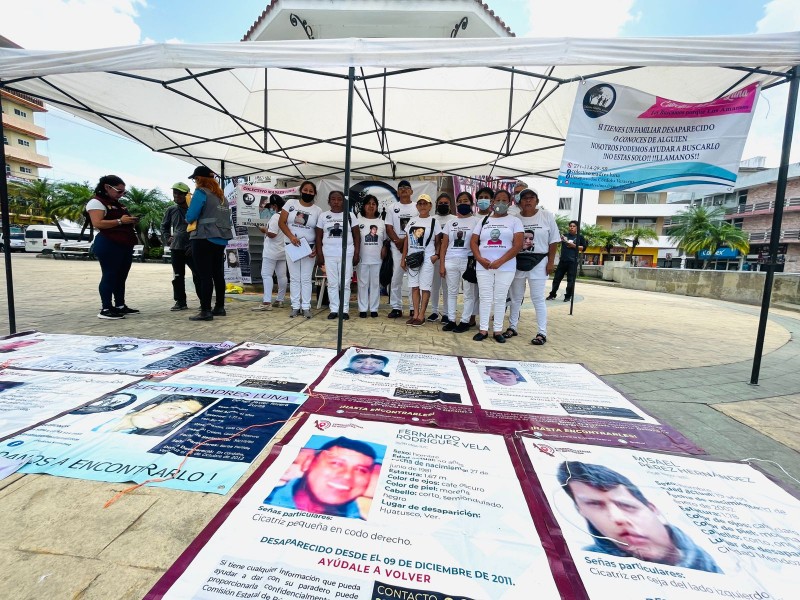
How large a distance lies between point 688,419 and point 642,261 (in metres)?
48.2

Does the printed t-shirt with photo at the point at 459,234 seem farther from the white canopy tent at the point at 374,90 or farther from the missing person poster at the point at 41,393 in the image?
the missing person poster at the point at 41,393

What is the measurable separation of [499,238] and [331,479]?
3.15 meters

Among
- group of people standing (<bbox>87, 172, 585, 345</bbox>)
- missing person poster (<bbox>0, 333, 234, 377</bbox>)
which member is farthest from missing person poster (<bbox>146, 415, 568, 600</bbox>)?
group of people standing (<bbox>87, 172, 585, 345</bbox>)

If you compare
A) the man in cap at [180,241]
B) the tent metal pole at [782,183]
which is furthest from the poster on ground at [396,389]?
the man in cap at [180,241]

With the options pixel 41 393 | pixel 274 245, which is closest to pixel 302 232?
pixel 274 245

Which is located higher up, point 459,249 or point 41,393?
point 459,249

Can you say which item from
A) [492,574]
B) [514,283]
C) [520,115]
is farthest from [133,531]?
[520,115]

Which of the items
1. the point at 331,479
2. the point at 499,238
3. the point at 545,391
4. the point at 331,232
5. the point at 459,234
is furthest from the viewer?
the point at 331,232

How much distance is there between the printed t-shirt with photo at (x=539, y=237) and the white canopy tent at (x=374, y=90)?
4.53 feet

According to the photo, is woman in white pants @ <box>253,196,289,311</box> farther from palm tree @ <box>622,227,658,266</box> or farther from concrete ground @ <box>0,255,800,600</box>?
palm tree @ <box>622,227,658,266</box>

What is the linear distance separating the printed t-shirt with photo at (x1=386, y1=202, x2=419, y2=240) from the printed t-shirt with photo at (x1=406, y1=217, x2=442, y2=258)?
1.57 ft

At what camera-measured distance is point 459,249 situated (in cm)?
438

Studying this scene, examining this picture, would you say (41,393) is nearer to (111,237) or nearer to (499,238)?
(111,237)

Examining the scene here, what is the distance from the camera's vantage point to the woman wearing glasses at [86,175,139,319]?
13.1 feet
